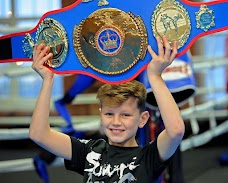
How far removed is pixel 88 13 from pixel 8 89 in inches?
83.6

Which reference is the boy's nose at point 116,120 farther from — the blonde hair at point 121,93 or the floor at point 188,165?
the floor at point 188,165

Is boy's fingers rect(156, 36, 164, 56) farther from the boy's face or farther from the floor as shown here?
the floor

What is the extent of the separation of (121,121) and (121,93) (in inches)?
1.9

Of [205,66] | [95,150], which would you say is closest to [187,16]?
[95,150]

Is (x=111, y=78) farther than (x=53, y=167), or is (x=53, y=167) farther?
(x=53, y=167)

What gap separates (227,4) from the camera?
0.85 meters

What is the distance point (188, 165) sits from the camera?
2.71 metres

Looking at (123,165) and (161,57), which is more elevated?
(161,57)

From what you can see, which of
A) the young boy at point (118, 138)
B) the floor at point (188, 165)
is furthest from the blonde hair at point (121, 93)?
the floor at point (188, 165)

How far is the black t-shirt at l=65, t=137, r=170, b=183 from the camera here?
2.93ft

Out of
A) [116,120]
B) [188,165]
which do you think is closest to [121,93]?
[116,120]

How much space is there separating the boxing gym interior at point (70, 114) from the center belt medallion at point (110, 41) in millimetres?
830

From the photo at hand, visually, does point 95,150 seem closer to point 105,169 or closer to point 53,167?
point 105,169

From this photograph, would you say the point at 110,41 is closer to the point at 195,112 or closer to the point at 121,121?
the point at 121,121
